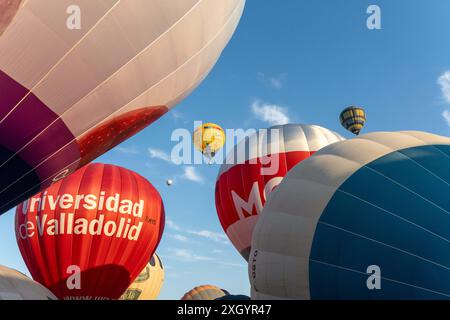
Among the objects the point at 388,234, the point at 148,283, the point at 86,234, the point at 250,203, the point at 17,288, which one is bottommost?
the point at 17,288

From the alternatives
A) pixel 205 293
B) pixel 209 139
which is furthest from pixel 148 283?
pixel 205 293

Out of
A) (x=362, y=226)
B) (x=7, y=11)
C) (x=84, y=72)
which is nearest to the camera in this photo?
(x=7, y=11)

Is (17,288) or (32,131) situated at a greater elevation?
(32,131)

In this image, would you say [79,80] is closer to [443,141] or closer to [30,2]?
[30,2]

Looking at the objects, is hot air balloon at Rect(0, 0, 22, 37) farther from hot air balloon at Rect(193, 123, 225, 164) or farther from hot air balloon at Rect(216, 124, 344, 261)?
hot air balloon at Rect(193, 123, 225, 164)

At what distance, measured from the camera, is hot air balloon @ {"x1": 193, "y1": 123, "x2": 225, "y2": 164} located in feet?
76.9

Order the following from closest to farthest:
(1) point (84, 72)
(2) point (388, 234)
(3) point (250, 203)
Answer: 1. (1) point (84, 72)
2. (2) point (388, 234)
3. (3) point (250, 203)

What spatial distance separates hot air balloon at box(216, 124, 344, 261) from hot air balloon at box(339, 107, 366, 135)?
7.37 meters

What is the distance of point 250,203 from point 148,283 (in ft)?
36.3

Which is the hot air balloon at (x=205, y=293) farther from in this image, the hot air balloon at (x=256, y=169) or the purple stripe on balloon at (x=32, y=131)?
the purple stripe on balloon at (x=32, y=131)

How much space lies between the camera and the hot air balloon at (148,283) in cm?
2108

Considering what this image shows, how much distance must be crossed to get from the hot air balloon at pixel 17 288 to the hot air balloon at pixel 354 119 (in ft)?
58.7

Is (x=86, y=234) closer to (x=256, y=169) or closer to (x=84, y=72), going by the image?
(x=256, y=169)

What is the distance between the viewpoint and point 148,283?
22.4 m
